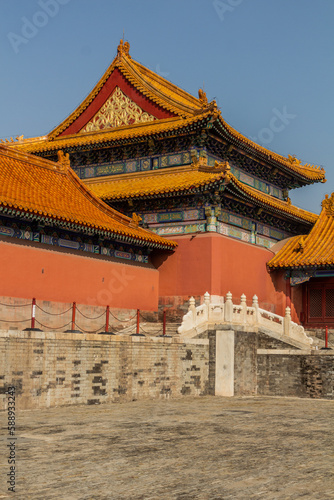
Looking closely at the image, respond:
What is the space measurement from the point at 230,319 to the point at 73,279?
4.96 meters

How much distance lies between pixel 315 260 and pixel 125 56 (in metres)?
12.2

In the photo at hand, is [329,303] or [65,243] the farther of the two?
[329,303]

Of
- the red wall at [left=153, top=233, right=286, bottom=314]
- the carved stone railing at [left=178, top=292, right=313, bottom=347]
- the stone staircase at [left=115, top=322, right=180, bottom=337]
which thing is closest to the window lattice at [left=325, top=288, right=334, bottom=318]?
the red wall at [left=153, top=233, right=286, bottom=314]

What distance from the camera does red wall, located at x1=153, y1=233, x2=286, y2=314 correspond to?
2347 cm

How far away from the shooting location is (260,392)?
21.3 m

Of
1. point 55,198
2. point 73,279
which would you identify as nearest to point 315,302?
point 73,279

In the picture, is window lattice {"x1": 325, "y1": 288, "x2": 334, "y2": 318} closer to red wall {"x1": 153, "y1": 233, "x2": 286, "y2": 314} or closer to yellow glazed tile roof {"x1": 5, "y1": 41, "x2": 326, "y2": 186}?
red wall {"x1": 153, "y1": 233, "x2": 286, "y2": 314}

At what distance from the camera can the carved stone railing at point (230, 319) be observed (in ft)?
66.2

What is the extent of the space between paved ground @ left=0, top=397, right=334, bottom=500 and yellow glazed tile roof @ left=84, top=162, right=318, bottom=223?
9566mm

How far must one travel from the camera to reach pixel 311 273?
26.2m

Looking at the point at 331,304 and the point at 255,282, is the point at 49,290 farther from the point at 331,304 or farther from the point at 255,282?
the point at 331,304

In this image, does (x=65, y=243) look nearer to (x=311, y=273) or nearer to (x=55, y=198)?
(x=55, y=198)

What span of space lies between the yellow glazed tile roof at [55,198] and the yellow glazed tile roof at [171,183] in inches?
68.0

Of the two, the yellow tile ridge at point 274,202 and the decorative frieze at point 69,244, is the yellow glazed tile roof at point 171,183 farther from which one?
the decorative frieze at point 69,244
